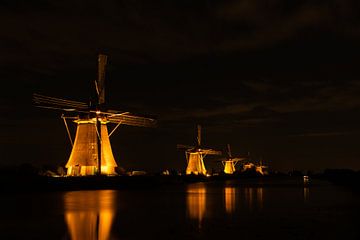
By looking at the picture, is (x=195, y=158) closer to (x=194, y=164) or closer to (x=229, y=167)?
(x=194, y=164)

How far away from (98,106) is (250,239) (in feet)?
134

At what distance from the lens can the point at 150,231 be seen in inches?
746

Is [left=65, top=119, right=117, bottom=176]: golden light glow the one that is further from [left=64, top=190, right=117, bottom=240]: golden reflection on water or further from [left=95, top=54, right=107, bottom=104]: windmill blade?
[left=64, top=190, right=117, bottom=240]: golden reflection on water

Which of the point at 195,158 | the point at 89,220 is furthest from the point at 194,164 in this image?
the point at 89,220

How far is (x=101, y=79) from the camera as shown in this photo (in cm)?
5869

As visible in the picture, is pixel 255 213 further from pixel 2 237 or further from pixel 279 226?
pixel 2 237

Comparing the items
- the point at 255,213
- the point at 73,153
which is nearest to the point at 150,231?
the point at 255,213

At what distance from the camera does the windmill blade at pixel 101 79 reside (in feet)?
189

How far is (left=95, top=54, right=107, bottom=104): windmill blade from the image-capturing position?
57.6 m

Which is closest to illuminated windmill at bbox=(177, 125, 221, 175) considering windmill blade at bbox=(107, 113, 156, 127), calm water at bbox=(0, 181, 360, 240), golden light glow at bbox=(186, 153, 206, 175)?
golden light glow at bbox=(186, 153, 206, 175)

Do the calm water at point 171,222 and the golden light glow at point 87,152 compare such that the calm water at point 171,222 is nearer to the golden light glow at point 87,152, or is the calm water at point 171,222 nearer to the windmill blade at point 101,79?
the golden light glow at point 87,152

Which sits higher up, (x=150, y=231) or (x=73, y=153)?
(x=73, y=153)

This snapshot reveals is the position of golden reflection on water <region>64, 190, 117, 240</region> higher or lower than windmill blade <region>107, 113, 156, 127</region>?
lower

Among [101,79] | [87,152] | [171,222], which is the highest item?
[101,79]
